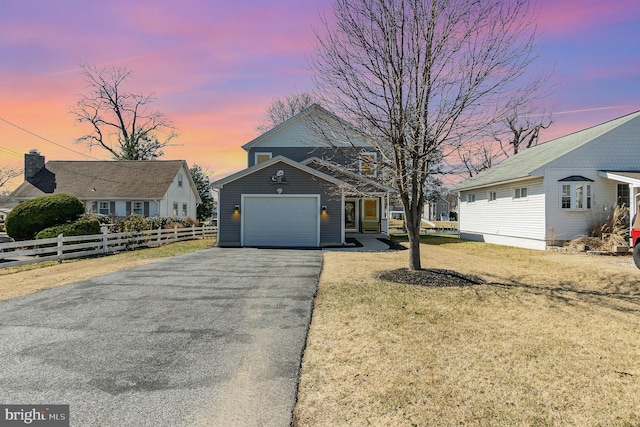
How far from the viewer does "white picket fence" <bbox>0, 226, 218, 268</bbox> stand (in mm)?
11844

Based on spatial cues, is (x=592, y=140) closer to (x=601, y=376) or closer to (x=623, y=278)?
(x=623, y=278)

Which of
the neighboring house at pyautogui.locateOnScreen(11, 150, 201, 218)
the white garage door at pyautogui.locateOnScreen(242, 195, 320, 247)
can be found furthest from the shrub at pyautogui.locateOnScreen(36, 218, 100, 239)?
the neighboring house at pyautogui.locateOnScreen(11, 150, 201, 218)

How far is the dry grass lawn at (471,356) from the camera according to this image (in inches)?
119

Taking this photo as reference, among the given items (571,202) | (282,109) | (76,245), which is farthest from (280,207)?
(282,109)

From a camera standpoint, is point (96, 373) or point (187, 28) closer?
point (96, 373)

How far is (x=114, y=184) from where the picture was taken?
95.2 ft

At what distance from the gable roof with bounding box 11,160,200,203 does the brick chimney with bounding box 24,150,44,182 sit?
1.20 feet

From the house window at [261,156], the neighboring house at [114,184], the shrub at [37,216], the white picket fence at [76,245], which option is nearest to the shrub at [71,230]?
the white picket fence at [76,245]

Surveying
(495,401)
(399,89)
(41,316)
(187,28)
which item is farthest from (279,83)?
(495,401)

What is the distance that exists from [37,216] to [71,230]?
6.33 feet

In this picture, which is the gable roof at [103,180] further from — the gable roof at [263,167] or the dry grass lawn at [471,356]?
the dry grass lawn at [471,356]

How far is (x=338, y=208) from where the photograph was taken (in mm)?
17031

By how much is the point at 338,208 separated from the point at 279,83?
7.31 metres

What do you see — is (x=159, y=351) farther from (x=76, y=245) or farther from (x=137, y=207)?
(x=137, y=207)
